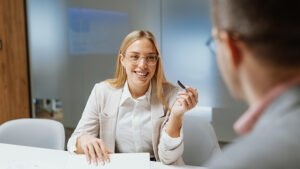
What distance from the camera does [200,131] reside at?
1.73 meters

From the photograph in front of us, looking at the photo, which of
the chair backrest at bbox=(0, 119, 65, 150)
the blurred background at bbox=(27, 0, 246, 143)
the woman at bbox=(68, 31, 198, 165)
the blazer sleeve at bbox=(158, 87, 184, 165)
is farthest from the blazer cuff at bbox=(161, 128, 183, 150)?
the blurred background at bbox=(27, 0, 246, 143)

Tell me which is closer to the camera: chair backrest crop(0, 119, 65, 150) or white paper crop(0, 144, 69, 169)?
white paper crop(0, 144, 69, 169)

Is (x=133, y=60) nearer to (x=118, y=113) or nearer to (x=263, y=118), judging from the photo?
(x=118, y=113)

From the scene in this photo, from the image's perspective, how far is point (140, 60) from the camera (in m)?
1.60

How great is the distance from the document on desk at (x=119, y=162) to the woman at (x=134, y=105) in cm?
24

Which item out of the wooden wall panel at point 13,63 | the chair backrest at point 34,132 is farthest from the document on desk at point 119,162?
the wooden wall panel at point 13,63

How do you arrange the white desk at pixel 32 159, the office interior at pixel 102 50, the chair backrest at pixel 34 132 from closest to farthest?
the white desk at pixel 32 159
the chair backrest at pixel 34 132
the office interior at pixel 102 50

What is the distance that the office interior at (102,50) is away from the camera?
9.89ft

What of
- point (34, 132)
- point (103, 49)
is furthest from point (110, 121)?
point (103, 49)

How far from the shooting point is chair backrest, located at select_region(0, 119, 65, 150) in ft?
6.31

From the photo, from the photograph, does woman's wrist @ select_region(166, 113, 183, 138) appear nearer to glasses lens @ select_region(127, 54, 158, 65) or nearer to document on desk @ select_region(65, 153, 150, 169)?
document on desk @ select_region(65, 153, 150, 169)

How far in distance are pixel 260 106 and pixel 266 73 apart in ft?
0.17

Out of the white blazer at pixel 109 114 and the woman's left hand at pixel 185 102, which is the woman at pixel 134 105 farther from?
the woman's left hand at pixel 185 102

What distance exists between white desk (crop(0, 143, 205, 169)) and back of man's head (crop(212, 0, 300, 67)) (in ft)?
3.37
